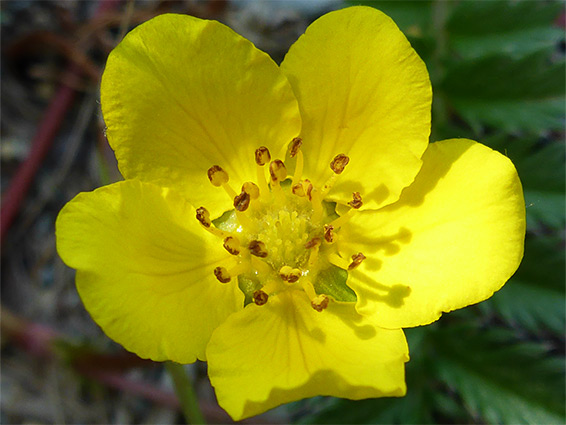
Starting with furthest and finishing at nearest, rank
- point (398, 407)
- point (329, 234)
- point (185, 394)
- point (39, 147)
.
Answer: point (39, 147), point (398, 407), point (185, 394), point (329, 234)

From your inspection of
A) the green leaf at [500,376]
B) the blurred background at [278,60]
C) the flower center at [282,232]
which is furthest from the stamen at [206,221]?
the green leaf at [500,376]

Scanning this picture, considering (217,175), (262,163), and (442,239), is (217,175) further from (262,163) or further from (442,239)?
(442,239)

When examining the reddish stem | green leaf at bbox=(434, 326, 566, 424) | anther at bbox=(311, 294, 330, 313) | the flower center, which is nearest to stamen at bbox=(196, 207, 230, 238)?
the flower center

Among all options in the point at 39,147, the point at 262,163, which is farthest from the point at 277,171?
the point at 39,147

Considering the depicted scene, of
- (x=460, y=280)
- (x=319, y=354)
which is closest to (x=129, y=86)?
(x=319, y=354)

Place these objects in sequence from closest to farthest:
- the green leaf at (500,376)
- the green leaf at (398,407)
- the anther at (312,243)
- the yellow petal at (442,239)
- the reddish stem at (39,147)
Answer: the yellow petal at (442,239) → the anther at (312,243) → the green leaf at (500,376) → the green leaf at (398,407) → the reddish stem at (39,147)

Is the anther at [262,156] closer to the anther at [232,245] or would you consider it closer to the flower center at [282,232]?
the flower center at [282,232]

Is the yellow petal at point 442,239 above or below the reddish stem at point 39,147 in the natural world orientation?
above
